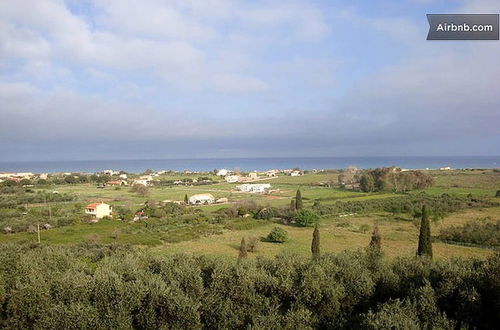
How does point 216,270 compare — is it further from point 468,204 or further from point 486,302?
point 468,204

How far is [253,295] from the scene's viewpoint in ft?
31.9

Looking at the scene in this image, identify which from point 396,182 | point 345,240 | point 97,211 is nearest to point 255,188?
point 396,182

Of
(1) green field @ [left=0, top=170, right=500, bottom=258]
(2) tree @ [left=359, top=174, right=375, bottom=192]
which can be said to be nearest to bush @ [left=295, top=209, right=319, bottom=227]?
(1) green field @ [left=0, top=170, right=500, bottom=258]

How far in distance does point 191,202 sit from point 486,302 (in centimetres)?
5250

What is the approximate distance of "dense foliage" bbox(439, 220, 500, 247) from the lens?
2822 cm

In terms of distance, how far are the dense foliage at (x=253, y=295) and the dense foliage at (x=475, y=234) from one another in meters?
22.4

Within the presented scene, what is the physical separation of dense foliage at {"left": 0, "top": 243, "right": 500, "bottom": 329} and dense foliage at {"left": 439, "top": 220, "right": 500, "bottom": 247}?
22377mm

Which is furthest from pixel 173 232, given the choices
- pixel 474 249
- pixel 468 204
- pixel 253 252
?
pixel 468 204

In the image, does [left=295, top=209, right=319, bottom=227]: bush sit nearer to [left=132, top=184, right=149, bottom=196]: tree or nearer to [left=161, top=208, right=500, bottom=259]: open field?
[left=161, top=208, right=500, bottom=259]: open field

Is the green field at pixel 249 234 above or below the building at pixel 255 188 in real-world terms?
below

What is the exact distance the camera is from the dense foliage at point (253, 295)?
844 cm

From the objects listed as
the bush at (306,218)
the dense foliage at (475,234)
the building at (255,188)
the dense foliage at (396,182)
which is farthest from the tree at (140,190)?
the dense foliage at (475,234)

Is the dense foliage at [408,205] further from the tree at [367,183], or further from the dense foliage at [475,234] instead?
the tree at [367,183]

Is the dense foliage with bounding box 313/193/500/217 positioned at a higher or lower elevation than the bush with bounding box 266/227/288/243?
higher
